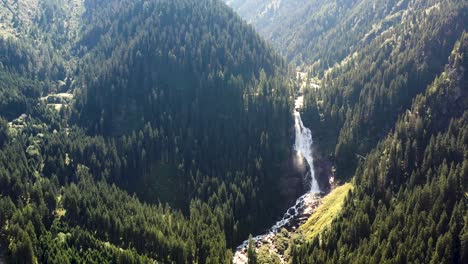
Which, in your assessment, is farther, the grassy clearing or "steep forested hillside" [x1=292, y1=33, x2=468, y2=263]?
the grassy clearing

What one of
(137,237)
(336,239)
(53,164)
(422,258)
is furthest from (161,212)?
(422,258)

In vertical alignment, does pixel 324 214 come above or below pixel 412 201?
above

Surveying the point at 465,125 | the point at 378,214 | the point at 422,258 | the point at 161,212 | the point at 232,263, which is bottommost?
the point at 422,258

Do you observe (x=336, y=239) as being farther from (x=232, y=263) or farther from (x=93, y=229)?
(x=93, y=229)

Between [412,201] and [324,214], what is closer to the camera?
[412,201]
